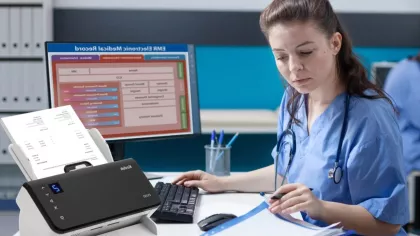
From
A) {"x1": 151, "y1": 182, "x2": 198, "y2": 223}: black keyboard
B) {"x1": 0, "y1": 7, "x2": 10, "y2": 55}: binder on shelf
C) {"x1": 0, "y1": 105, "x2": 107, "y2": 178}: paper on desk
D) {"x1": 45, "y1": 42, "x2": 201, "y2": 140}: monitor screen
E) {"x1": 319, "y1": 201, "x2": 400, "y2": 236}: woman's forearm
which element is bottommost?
{"x1": 319, "y1": 201, "x2": 400, "y2": 236}: woman's forearm

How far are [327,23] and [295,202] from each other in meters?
0.49

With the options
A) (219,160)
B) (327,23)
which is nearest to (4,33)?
(219,160)

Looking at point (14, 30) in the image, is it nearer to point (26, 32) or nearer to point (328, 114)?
point (26, 32)

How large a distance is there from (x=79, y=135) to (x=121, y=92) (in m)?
0.52

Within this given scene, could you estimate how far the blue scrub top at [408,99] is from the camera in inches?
120

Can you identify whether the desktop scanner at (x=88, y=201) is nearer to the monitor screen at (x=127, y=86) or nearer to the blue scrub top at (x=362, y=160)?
the blue scrub top at (x=362, y=160)

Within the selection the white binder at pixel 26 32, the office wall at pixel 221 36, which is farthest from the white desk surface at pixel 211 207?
the office wall at pixel 221 36

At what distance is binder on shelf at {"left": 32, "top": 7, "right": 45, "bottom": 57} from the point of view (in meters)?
2.71

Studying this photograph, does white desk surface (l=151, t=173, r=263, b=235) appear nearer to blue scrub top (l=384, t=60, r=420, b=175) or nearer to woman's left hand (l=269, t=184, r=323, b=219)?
woman's left hand (l=269, t=184, r=323, b=219)

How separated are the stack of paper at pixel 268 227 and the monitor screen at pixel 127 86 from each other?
68 cm

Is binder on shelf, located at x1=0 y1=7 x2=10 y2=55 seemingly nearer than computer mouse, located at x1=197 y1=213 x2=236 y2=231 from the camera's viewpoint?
No

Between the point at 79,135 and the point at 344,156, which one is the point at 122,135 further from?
the point at 344,156

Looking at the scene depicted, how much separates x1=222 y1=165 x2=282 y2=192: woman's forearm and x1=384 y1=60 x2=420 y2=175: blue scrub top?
1.55 meters

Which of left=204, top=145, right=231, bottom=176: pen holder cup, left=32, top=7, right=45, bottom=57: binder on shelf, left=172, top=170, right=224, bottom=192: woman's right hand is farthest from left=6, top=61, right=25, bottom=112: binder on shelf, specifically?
left=172, top=170, right=224, bottom=192: woman's right hand
